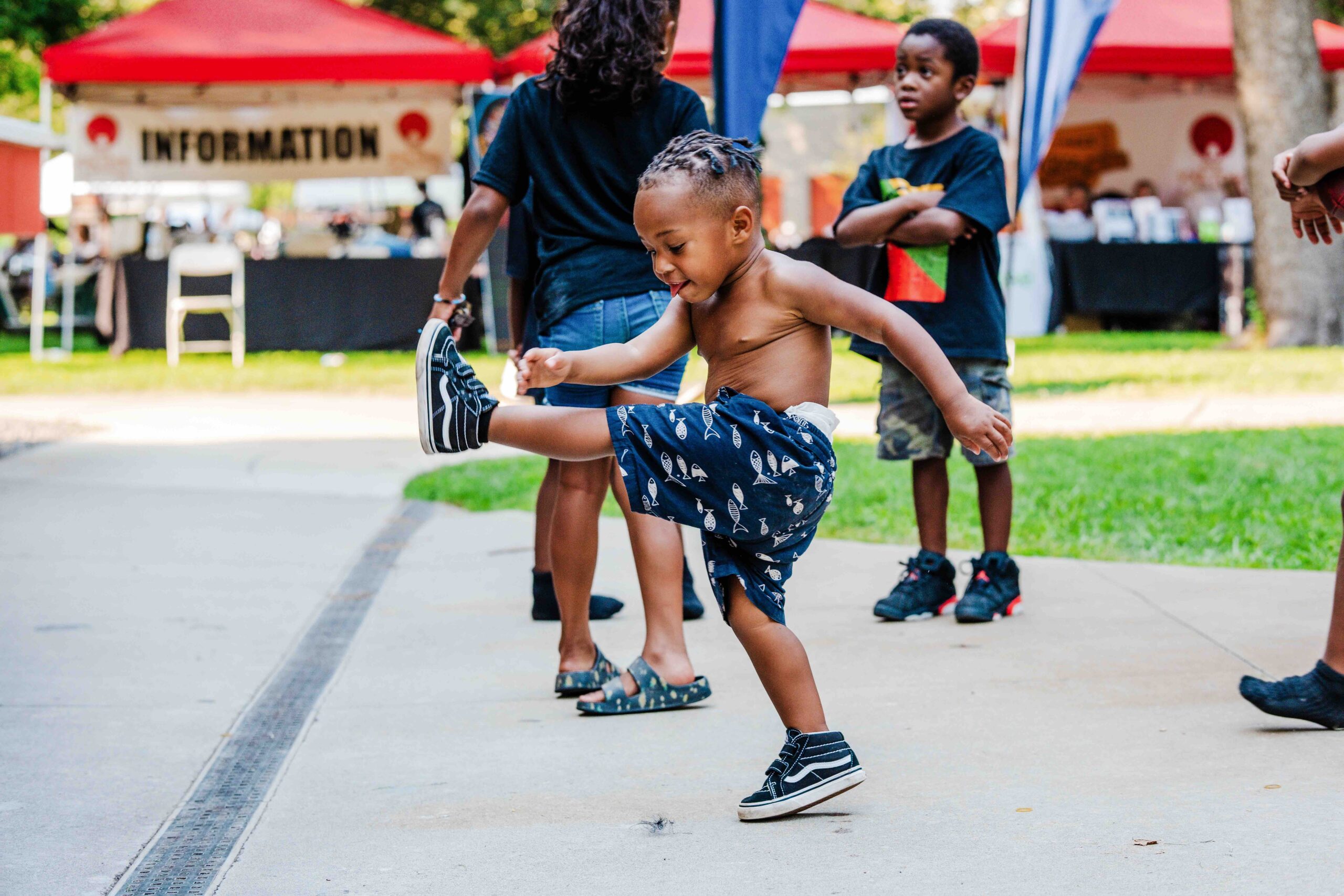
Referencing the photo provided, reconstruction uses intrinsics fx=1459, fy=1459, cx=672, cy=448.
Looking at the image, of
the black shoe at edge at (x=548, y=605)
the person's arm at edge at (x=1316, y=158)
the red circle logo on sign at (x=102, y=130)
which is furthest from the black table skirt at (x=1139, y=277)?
the person's arm at edge at (x=1316, y=158)

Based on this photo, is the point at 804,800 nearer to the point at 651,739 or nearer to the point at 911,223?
the point at 651,739

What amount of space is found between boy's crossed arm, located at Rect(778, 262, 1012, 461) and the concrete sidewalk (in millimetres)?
716

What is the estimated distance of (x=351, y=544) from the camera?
19.1 ft

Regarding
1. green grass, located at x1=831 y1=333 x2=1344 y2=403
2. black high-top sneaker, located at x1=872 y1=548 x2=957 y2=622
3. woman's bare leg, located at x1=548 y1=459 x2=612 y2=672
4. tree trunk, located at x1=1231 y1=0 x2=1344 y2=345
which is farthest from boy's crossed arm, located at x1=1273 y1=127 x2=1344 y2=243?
tree trunk, located at x1=1231 y1=0 x2=1344 y2=345

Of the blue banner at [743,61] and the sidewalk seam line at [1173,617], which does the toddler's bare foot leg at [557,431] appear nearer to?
the sidewalk seam line at [1173,617]

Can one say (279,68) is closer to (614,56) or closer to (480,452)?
(480,452)

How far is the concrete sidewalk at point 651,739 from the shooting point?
2.53 m

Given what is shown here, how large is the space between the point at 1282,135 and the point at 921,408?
1074 centimetres

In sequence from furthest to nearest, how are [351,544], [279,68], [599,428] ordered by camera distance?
[279,68] < [351,544] < [599,428]

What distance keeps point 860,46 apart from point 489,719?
11.7 metres

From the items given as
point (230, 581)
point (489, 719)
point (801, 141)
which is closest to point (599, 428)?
point (489, 719)

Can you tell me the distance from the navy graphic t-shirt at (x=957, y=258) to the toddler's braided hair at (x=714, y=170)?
158cm

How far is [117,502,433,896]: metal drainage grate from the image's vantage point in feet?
8.44

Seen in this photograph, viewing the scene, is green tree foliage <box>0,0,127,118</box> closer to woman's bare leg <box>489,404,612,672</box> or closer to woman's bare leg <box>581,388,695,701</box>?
woman's bare leg <box>489,404,612,672</box>
